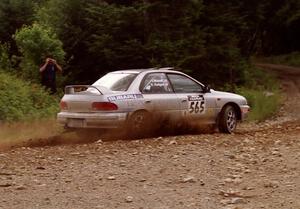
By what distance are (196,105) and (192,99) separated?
0.19 m

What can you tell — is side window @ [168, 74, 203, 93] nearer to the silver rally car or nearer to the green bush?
the silver rally car

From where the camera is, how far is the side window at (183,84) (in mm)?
13438

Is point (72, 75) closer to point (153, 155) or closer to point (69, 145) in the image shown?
point (69, 145)

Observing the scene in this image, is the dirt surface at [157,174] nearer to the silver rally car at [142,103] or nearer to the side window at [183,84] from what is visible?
the silver rally car at [142,103]

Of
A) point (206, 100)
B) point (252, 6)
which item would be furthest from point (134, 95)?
point (252, 6)

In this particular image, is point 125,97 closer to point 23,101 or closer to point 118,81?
point 118,81

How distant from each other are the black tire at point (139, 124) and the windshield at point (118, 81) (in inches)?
24.4

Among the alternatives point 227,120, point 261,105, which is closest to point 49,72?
point 227,120

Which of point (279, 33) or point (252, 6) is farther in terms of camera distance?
point (279, 33)

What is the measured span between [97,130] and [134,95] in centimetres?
102

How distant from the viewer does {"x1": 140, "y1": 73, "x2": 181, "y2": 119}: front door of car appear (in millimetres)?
12711

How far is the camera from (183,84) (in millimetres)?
13602

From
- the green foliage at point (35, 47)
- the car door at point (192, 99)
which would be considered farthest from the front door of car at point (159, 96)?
the green foliage at point (35, 47)

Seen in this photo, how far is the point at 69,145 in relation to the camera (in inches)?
468
